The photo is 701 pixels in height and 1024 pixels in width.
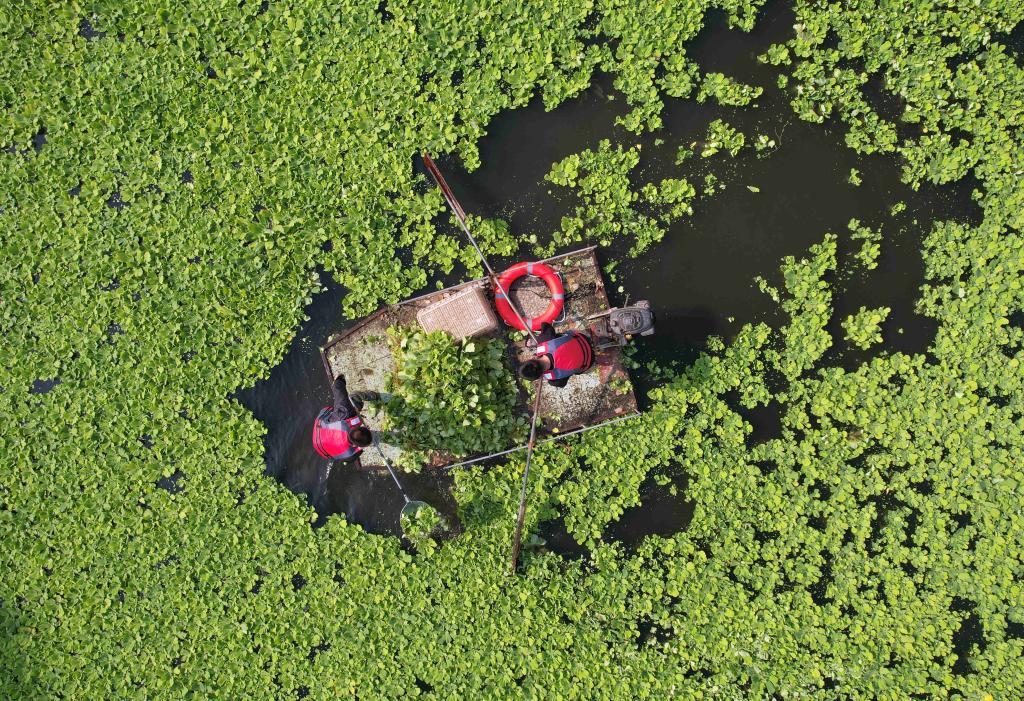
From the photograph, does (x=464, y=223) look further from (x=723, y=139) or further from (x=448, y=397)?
(x=723, y=139)

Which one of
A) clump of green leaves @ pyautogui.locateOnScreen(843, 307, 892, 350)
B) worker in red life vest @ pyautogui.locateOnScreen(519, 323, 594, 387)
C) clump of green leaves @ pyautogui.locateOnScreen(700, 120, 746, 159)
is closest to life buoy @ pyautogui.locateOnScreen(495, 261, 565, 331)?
worker in red life vest @ pyautogui.locateOnScreen(519, 323, 594, 387)

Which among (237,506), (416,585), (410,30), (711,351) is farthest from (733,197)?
(237,506)

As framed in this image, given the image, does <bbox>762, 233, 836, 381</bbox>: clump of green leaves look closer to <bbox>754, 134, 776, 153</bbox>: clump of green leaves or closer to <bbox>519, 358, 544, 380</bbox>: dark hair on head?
<bbox>754, 134, 776, 153</bbox>: clump of green leaves

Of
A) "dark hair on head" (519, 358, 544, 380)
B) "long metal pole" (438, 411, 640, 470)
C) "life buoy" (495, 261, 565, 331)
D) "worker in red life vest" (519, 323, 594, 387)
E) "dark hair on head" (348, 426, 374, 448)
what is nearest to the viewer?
"dark hair on head" (519, 358, 544, 380)

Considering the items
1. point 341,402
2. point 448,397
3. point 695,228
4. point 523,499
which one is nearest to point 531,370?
point 448,397

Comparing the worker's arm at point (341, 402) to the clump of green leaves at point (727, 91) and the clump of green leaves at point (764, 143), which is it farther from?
the clump of green leaves at point (764, 143)
